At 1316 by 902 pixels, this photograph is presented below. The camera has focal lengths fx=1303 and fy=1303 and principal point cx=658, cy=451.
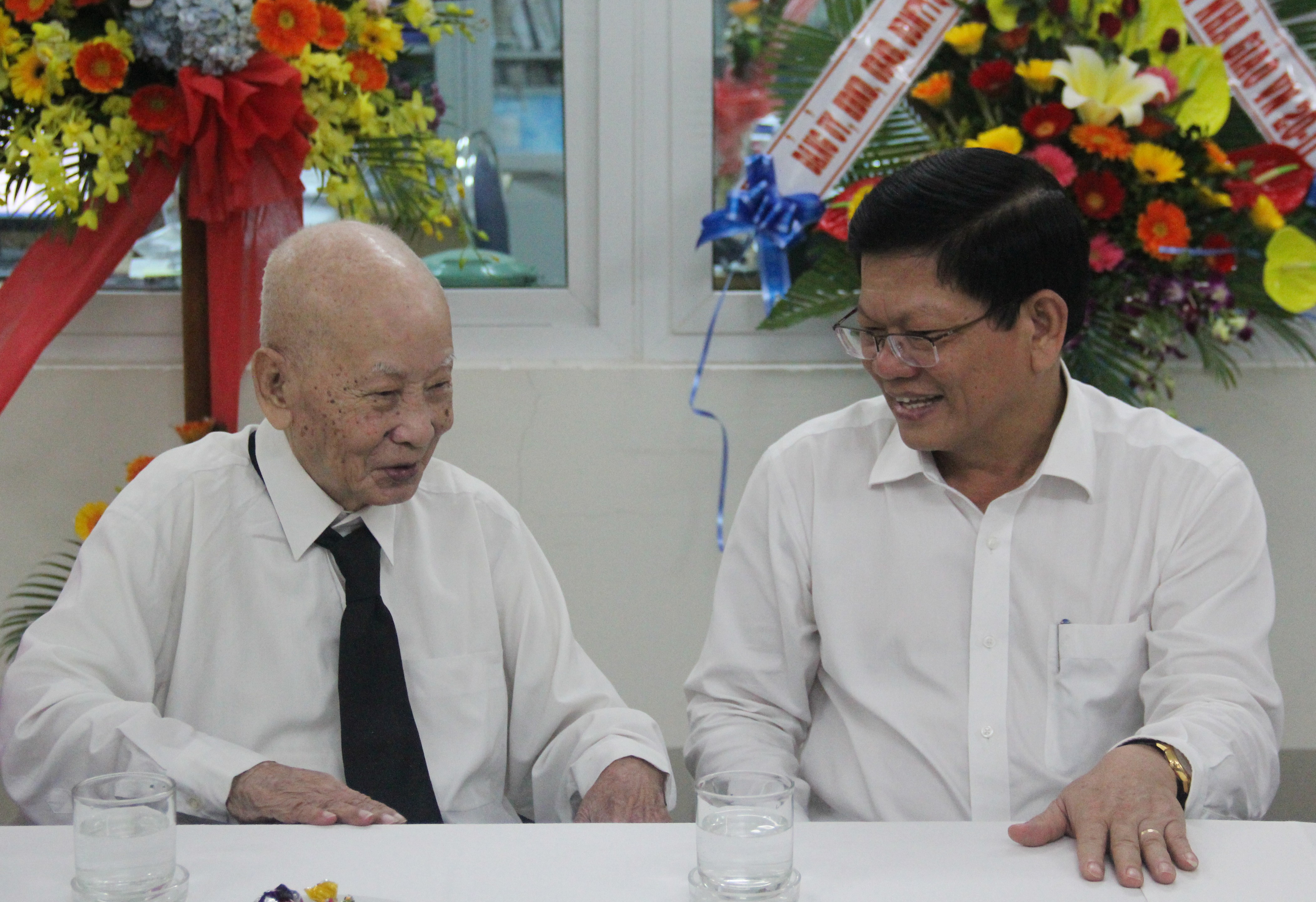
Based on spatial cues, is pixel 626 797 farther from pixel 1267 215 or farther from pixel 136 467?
pixel 1267 215

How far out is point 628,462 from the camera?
2734 millimetres

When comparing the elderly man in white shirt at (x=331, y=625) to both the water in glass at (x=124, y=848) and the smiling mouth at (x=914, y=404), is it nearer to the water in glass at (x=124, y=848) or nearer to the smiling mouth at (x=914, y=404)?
the water in glass at (x=124, y=848)

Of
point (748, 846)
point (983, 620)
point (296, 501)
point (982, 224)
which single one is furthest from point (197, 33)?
point (748, 846)

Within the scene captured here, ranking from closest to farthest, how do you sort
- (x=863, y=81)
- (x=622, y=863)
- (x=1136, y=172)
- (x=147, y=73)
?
(x=622, y=863), (x=147, y=73), (x=1136, y=172), (x=863, y=81)

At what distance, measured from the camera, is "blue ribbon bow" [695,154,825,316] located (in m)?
2.59

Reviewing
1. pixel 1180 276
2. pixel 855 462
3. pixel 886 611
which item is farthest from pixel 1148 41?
pixel 886 611

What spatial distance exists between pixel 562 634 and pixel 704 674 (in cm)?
21

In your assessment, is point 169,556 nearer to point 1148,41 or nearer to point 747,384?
point 747,384

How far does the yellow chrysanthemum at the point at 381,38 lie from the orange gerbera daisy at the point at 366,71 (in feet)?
0.05

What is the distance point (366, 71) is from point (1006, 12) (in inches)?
48.0

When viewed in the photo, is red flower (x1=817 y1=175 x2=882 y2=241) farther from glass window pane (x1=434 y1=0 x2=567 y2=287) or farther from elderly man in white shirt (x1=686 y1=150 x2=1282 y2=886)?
elderly man in white shirt (x1=686 y1=150 x2=1282 y2=886)

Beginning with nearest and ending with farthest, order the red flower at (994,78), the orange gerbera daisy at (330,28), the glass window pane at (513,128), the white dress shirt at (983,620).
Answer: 1. the white dress shirt at (983,620)
2. the orange gerbera daisy at (330,28)
3. the red flower at (994,78)
4. the glass window pane at (513,128)

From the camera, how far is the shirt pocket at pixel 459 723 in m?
1.73

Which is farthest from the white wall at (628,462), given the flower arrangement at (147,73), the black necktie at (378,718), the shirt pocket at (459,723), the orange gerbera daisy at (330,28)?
the black necktie at (378,718)
